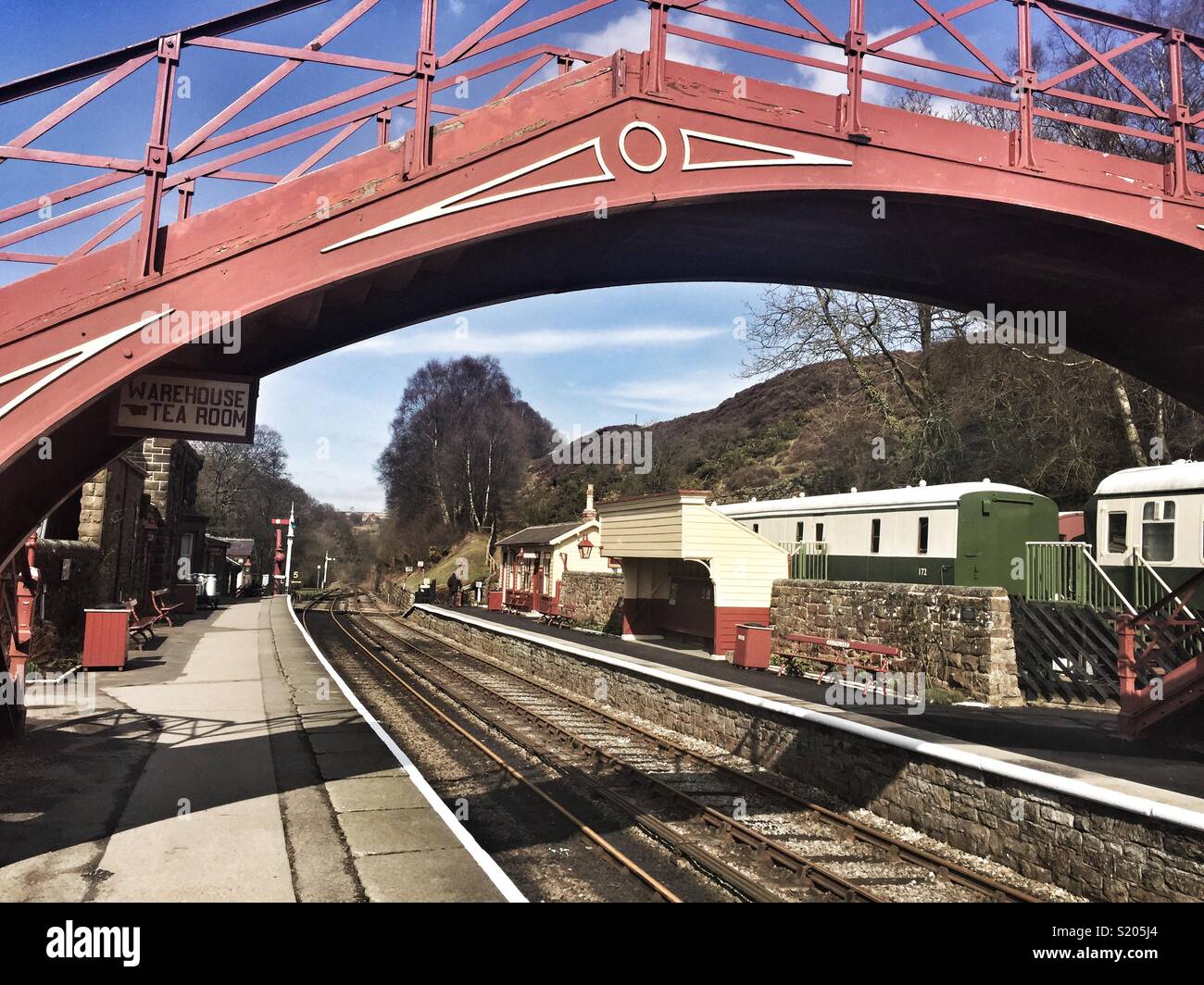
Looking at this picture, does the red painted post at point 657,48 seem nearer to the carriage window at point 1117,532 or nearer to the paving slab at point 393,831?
the paving slab at point 393,831

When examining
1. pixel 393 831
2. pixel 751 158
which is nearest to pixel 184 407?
pixel 393 831

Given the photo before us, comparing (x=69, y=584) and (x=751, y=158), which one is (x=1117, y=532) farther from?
(x=69, y=584)

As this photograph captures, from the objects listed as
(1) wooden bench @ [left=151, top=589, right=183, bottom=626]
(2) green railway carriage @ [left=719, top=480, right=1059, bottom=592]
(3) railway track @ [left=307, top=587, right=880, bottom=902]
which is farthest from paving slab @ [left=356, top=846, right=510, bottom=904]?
(1) wooden bench @ [left=151, top=589, right=183, bottom=626]

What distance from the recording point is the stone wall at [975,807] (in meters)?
7.01

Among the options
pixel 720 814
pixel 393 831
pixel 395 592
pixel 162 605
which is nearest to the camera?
pixel 393 831

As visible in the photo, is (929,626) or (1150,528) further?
(929,626)

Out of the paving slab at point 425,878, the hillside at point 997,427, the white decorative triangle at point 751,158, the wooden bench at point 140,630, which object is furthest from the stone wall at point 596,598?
the white decorative triangle at point 751,158

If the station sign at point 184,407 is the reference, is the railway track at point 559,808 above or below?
below

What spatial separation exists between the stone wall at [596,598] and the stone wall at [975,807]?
575 inches

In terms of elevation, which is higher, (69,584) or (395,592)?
(69,584)

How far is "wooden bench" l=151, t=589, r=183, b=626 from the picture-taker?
25862mm

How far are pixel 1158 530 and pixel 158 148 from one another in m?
17.4

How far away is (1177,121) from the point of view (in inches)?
275

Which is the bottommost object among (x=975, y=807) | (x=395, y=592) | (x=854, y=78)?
(x=395, y=592)
